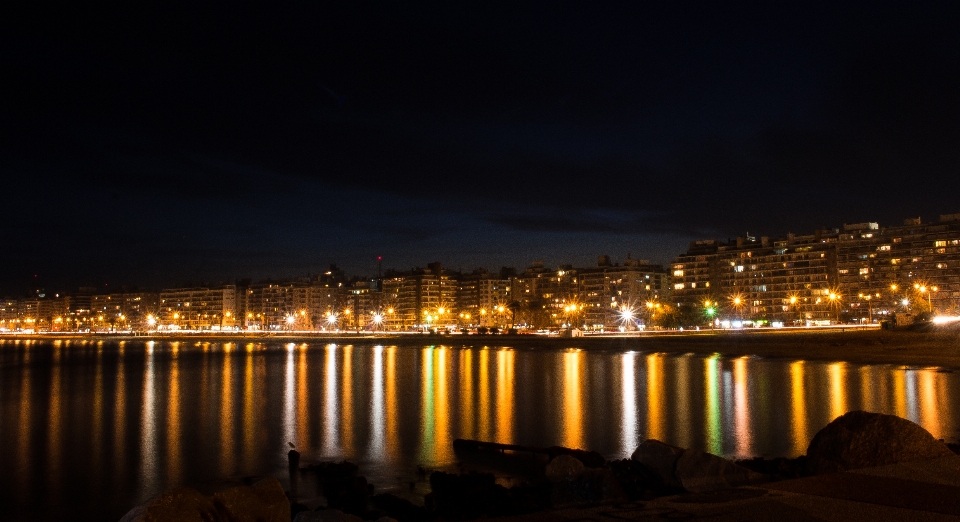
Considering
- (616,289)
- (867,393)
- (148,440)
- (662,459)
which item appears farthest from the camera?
(616,289)

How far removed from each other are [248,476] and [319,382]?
23913 mm

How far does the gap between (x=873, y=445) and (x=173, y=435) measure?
64.0ft

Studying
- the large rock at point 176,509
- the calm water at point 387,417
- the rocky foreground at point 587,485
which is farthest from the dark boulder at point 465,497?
the large rock at point 176,509

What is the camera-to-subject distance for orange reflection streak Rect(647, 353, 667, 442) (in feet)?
67.6

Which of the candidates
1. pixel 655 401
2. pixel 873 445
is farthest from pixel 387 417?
pixel 873 445

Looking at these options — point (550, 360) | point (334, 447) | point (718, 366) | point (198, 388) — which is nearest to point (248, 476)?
point (334, 447)

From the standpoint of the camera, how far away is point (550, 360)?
5294 cm

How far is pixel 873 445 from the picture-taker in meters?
9.16

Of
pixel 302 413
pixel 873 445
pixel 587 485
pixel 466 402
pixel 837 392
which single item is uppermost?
pixel 873 445

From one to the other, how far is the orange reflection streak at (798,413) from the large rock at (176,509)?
13684mm

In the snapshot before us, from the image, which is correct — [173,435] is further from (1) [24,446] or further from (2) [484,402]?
(2) [484,402]

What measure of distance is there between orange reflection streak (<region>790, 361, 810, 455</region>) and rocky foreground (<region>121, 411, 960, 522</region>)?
4.84 metres

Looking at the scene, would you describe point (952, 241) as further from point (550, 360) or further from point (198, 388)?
point (198, 388)

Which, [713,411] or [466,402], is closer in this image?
[713,411]
